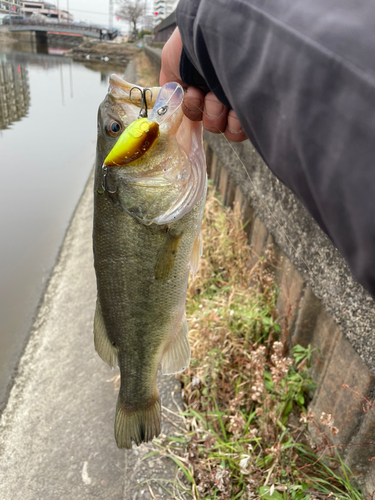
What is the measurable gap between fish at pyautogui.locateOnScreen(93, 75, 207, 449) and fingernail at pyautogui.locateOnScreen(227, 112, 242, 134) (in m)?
0.13

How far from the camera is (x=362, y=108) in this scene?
651mm

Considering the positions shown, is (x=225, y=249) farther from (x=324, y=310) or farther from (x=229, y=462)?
(x=229, y=462)

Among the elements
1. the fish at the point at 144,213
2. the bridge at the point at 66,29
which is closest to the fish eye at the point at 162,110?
the fish at the point at 144,213

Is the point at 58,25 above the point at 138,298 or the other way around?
the other way around

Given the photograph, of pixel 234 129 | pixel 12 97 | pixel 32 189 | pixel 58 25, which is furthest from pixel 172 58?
Answer: pixel 58 25

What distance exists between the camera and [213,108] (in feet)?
4.54

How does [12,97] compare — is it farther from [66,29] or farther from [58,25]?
[66,29]

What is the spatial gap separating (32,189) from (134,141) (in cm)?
710

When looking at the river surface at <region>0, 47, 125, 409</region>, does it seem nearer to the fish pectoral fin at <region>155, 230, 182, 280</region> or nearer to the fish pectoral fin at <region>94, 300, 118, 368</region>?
the fish pectoral fin at <region>94, 300, 118, 368</region>

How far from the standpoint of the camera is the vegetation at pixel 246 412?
1.99 m

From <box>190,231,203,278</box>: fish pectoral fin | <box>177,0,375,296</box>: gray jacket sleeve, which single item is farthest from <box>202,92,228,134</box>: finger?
<box>190,231,203,278</box>: fish pectoral fin

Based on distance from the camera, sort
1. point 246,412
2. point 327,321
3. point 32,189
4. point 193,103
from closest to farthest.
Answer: point 193,103 < point 327,321 < point 246,412 < point 32,189

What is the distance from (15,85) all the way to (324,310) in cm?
1955

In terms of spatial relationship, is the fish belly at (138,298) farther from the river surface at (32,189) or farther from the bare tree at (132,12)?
the bare tree at (132,12)
